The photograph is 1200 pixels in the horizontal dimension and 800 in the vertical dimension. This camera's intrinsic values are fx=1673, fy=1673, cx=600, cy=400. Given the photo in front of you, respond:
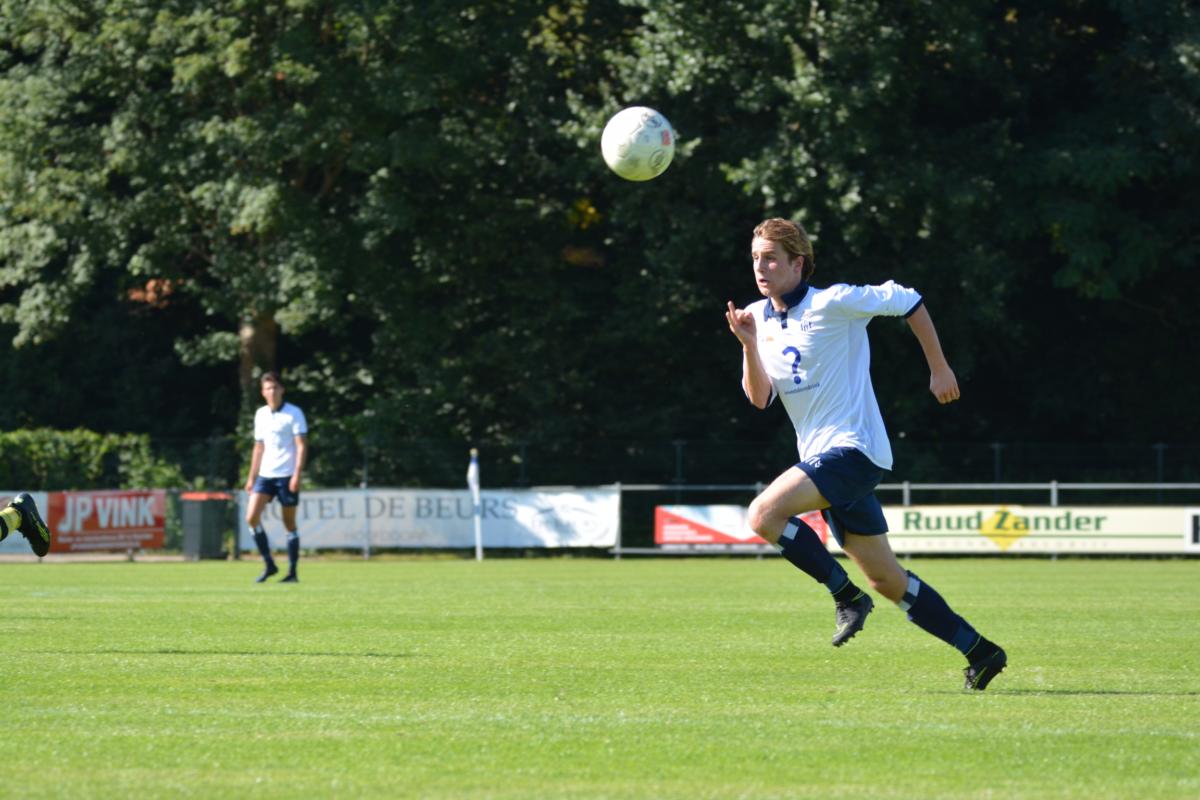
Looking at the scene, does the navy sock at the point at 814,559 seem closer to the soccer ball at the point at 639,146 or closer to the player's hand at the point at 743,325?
the player's hand at the point at 743,325

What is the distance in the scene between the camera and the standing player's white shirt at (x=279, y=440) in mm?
18531

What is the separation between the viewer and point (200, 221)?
Result: 1241 inches

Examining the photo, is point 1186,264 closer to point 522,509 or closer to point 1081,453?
point 1081,453

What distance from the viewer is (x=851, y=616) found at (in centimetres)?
817

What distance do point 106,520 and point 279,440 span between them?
440 inches

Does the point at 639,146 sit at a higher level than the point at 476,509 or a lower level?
higher

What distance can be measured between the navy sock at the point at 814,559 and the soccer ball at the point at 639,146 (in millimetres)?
4626

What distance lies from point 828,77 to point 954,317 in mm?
4987

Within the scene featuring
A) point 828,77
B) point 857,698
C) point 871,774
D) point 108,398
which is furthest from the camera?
point 108,398

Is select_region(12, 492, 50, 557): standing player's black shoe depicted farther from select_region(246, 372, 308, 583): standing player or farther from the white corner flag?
the white corner flag

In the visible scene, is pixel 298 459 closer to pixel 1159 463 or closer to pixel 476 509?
pixel 476 509

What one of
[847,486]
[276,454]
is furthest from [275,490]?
[847,486]

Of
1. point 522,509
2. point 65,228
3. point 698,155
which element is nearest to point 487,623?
point 522,509

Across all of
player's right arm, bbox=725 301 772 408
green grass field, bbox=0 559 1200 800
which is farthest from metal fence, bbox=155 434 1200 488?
player's right arm, bbox=725 301 772 408
